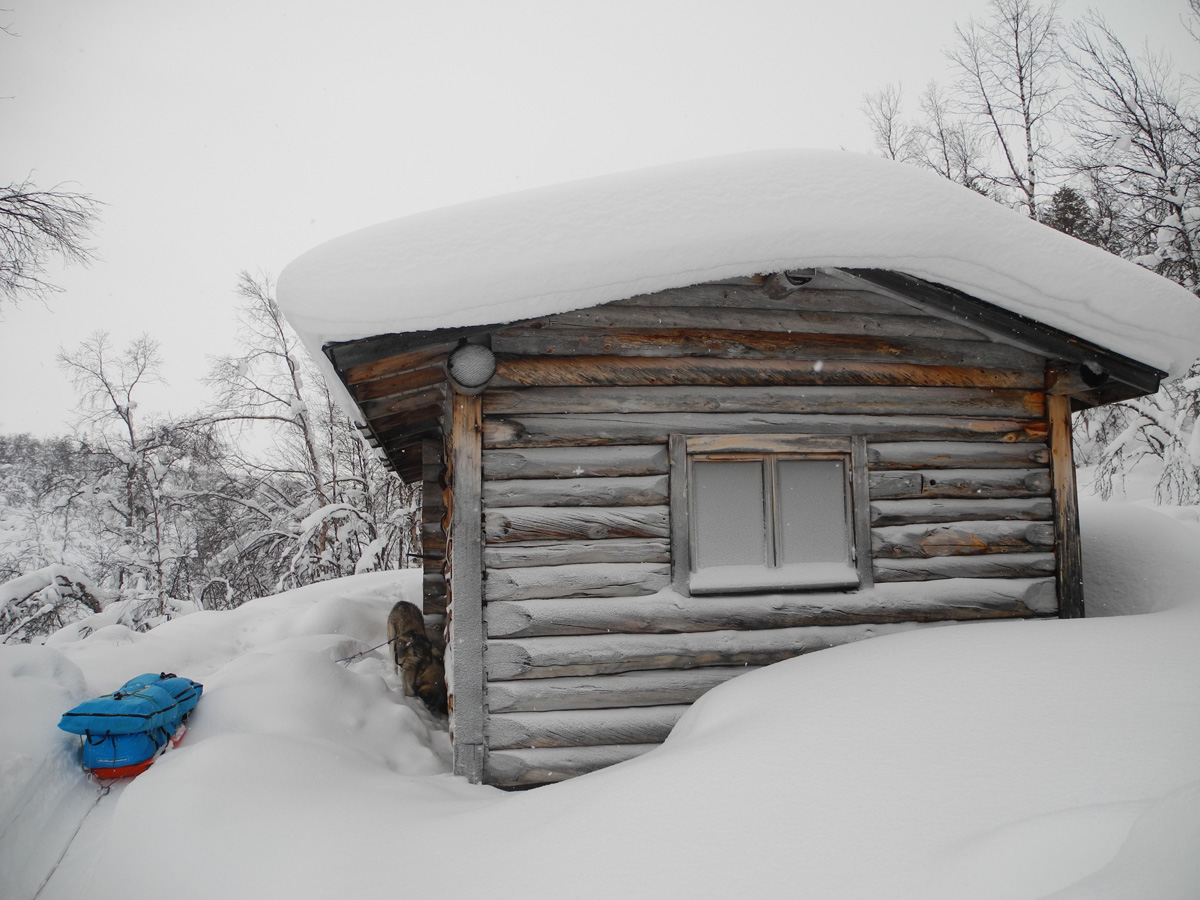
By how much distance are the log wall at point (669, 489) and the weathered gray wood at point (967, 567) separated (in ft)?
0.03

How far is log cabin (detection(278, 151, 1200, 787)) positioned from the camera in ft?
12.1

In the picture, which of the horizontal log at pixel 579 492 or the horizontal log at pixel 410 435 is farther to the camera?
the horizontal log at pixel 410 435

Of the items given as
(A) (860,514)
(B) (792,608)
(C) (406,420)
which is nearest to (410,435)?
(C) (406,420)

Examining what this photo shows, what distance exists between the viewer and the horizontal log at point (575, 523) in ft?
13.0

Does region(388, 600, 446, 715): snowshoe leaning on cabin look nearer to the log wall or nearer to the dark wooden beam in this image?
the log wall

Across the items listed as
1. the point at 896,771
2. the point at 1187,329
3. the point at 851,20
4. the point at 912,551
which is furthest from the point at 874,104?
the point at 851,20

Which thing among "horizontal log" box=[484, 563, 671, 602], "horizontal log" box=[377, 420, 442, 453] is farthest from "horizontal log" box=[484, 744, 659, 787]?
"horizontal log" box=[377, 420, 442, 453]

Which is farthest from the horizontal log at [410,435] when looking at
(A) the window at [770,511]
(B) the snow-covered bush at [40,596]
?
(B) the snow-covered bush at [40,596]

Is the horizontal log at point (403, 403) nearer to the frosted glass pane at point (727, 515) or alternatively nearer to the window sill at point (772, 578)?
the frosted glass pane at point (727, 515)

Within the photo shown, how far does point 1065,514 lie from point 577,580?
3.78m

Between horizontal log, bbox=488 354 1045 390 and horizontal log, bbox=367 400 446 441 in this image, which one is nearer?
horizontal log, bbox=488 354 1045 390

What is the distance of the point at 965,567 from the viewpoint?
14.7ft

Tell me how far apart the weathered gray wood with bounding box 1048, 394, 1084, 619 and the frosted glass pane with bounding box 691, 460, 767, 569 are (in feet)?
7.65

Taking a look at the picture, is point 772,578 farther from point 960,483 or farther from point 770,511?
point 960,483
